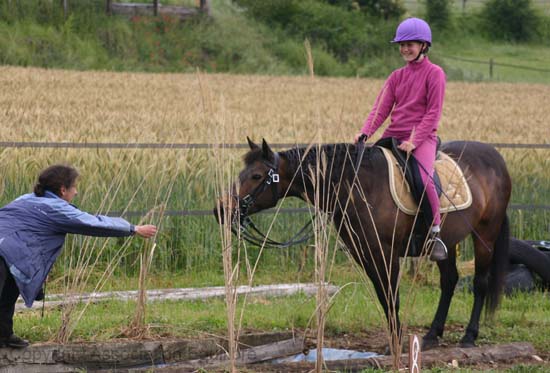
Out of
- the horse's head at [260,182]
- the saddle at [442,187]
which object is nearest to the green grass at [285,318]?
the saddle at [442,187]

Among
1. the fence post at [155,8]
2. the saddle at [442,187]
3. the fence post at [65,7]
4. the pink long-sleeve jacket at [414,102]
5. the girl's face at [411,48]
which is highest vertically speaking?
the fence post at [155,8]

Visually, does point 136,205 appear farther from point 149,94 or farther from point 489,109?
point 489,109

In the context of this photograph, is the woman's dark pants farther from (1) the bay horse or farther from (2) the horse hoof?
(2) the horse hoof

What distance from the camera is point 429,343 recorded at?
7.82m

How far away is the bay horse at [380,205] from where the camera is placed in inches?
275

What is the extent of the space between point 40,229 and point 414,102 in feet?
9.55

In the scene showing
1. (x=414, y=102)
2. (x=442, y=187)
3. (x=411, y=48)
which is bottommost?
(x=442, y=187)

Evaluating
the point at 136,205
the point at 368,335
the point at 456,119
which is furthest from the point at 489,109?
the point at 368,335

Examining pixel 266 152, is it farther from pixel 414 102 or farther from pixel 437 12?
pixel 437 12

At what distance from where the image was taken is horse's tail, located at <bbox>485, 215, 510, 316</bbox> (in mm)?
8352

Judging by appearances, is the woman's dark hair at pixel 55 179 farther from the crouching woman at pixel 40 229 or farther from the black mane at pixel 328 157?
the black mane at pixel 328 157

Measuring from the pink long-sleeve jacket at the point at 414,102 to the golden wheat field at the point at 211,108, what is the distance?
20.3 inches

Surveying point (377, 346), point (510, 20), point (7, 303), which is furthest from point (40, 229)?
point (510, 20)

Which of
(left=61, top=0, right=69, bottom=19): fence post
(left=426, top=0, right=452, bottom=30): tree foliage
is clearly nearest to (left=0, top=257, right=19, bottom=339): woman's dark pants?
(left=61, top=0, right=69, bottom=19): fence post
